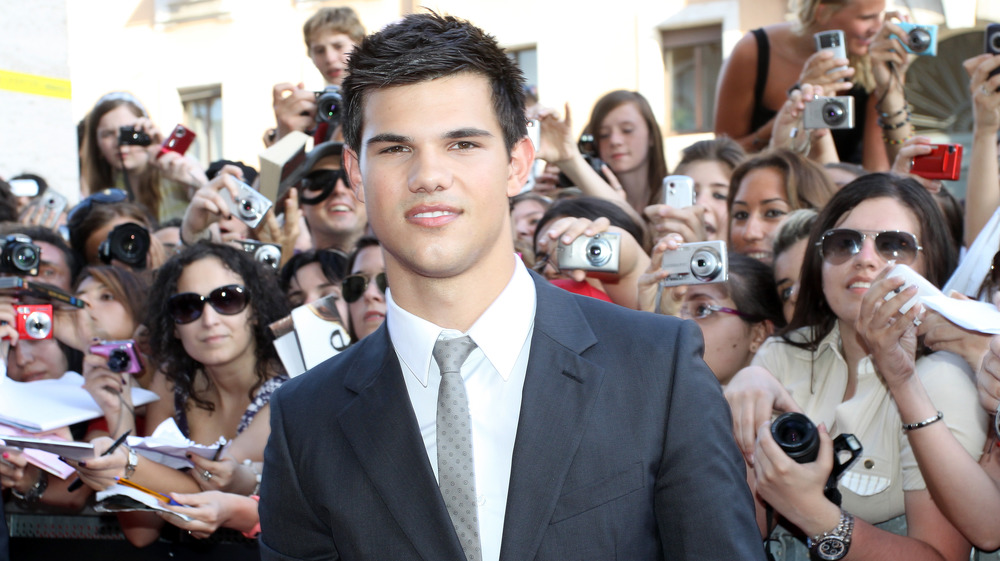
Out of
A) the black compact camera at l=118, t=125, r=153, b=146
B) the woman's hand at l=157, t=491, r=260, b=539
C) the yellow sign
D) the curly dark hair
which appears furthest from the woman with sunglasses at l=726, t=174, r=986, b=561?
the yellow sign

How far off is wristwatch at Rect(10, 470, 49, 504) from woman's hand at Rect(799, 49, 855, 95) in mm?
3656

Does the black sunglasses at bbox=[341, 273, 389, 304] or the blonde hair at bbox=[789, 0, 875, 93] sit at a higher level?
the blonde hair at bbox=[789, 0, 875, 93]

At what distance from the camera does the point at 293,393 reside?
223 centimetres

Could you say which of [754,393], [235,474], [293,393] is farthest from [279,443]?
[235,474]

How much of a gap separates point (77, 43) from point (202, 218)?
1343 centimetres

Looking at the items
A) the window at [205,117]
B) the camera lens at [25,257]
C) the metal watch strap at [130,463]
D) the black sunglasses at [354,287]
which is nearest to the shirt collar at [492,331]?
the metal watch strap at [130,463]

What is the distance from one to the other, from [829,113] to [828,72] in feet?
0.63

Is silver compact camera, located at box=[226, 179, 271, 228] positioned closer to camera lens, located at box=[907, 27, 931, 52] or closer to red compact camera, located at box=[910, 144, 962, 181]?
red compact camera, located at box=[910, 144, 962, 181]

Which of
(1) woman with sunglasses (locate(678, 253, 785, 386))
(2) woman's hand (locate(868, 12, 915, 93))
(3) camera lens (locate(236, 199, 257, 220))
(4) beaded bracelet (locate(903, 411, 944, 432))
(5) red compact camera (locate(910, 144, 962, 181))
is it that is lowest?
(4) beaded bracelet (locate(903, 411, 944, 432))

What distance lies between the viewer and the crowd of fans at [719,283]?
9.45 feet

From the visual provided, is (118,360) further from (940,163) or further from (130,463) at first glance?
(940,163)

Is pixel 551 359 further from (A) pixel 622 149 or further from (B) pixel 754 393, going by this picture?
(A) pixel 622 149

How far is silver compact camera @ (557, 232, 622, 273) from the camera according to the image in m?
3.72

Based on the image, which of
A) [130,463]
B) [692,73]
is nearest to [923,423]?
[130,463]
